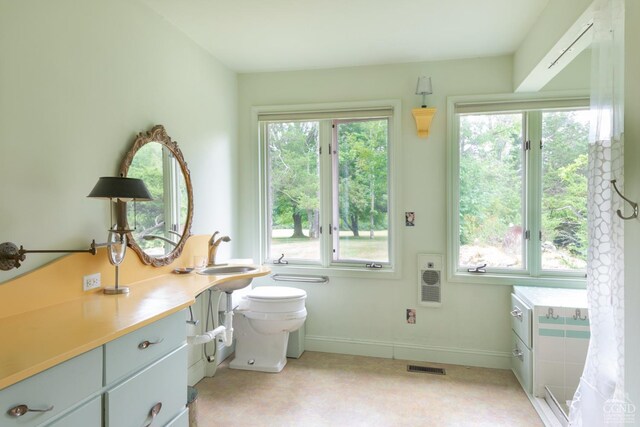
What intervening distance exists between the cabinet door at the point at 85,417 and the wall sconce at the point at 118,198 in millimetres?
740

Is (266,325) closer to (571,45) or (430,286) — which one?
(430,286)

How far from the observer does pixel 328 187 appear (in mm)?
3363

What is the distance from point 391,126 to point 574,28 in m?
1.48

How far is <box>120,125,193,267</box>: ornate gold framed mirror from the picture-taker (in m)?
2.19

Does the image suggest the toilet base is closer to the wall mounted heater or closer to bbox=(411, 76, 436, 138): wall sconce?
the wall mounted heater

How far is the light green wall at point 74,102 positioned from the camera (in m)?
1.54

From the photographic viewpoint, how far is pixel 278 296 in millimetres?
2893

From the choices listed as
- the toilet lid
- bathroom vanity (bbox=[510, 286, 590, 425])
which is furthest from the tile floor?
the toilet lid

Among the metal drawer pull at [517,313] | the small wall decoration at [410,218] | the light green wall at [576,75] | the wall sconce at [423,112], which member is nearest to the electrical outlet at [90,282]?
the small wall decoration at [410,218]

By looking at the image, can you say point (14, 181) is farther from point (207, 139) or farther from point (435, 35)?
point (435, 35)

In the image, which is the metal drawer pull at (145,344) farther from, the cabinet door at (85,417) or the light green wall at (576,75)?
the light green wall at (576,75)

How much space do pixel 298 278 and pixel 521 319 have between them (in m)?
1.78

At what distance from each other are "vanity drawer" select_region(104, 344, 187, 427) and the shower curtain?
1770 millimetres

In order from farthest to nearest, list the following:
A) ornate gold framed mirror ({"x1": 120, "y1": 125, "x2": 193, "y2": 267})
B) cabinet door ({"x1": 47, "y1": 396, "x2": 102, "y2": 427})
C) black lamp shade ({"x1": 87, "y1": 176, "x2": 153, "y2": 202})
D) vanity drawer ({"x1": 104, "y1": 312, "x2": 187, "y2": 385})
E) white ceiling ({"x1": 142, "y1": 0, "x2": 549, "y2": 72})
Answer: white ceiling ({"x1": 142, "y1": 0, "x2": 549, "y2": 72}) < ornate gold framed mirror ({"x1": 120, "y1": 125, "x2": 193, "y2": 267}) < black lamp shade ({"x1": 87, "y1": 176, "x2": 153, "y2": 202}) < vanity drawer ({"x1": 104, "y1": 312, "x2": 187, "y2": 385}) < cabinet door ({"x1": 47, "y1": 396, "x2": 102, "y2": 427})
